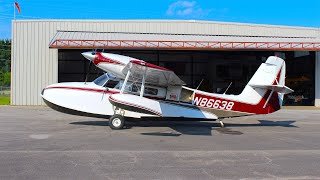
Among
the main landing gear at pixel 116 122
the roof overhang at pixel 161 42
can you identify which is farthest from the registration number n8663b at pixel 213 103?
the roof overhang at pixel 161 42

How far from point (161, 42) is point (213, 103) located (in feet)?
44.0

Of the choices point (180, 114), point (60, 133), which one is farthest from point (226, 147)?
point (60, 133)

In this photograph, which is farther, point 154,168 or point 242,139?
point 242,139

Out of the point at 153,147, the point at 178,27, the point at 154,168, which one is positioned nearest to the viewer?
the point at 154,168

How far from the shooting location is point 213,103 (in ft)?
48.4

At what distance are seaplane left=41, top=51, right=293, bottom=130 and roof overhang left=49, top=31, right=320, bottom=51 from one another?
1210 centimetres

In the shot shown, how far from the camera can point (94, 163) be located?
24.1 ft

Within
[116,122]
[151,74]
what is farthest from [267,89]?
[116,122]

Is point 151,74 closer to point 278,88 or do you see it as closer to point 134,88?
point 134,88

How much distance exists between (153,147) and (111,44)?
59.0 ft

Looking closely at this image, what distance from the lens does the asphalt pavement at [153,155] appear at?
21.8 feet

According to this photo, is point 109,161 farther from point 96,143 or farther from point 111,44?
point 111,44

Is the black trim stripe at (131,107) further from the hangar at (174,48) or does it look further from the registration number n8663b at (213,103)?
the hangar at (174,48)

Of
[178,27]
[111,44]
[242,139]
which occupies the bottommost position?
[242,139]
